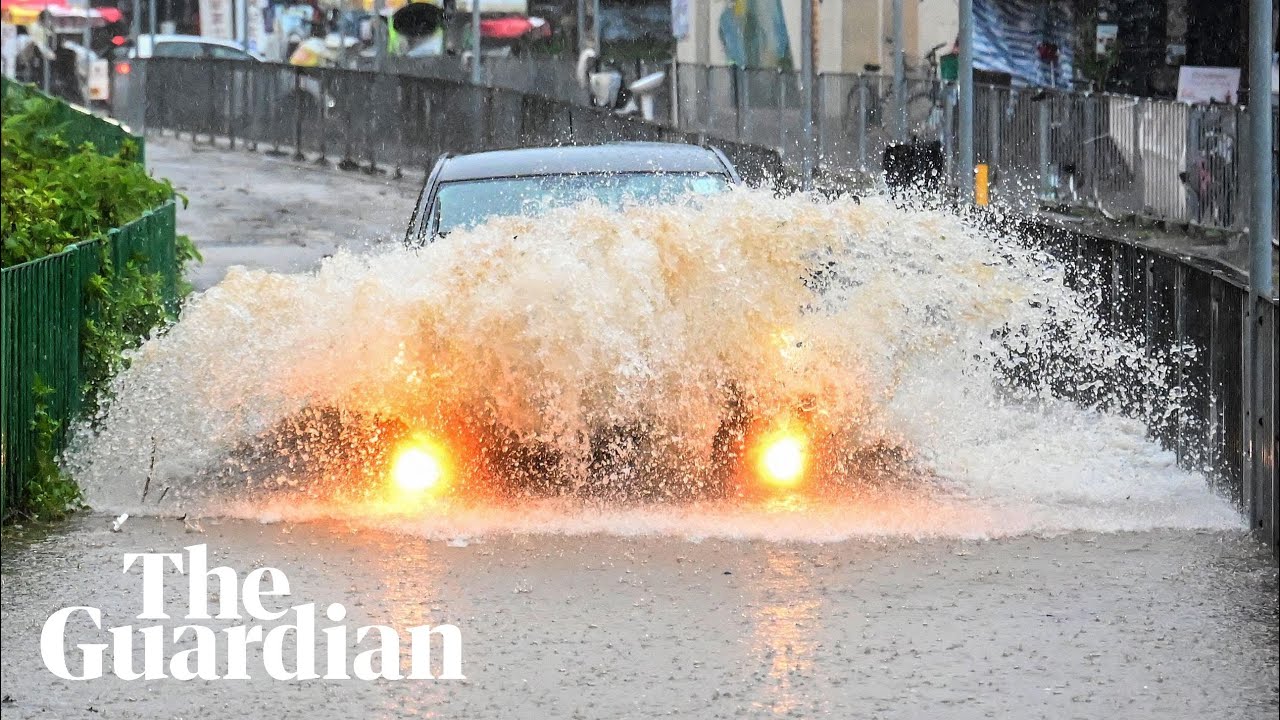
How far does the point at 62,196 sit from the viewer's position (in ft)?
46.7

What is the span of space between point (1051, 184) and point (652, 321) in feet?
55.0

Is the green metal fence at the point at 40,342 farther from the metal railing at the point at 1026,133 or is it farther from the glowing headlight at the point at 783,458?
the metal railing at the point at 1026,133

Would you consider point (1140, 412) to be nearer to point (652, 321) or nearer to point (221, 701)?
point (652, 321)

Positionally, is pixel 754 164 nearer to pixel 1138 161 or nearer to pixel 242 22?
pixel 1138 161

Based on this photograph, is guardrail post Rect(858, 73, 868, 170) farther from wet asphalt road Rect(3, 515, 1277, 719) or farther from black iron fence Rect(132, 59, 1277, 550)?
wet asphalt road Rect(3, 515, 1277, 719)

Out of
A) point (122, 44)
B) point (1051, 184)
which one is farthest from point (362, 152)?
point (122, 44)

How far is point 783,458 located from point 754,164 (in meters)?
12.9

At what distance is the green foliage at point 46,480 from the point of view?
9977 mm

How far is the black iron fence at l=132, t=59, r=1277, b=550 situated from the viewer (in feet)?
31.8

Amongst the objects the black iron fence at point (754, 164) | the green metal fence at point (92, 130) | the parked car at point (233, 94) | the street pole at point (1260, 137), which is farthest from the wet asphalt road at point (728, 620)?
the parked car at point (233, 94)

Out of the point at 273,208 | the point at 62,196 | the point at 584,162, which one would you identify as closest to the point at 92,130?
the point at 273,208

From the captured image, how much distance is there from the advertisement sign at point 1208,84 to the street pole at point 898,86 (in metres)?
4.39

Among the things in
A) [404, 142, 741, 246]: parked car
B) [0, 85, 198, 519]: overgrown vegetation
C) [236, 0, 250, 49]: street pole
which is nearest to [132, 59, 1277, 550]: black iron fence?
[404, 142, 741, 246]: parked car

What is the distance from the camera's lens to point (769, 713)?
6660mm
